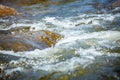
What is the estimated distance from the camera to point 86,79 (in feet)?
18.2

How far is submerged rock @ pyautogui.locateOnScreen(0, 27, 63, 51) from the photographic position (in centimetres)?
762

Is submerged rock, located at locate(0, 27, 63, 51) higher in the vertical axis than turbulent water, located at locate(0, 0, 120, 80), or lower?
higher

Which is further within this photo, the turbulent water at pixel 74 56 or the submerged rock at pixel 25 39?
the submerged rock at pixel 25 39

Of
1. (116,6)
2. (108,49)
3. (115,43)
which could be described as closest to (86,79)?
(108,49)

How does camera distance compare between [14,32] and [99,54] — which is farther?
[14,32]

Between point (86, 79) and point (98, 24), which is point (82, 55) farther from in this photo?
point (98, 24)

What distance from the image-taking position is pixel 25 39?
816 cm

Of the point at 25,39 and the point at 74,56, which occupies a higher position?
the point at 25,39

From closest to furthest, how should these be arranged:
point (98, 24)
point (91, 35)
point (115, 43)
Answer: point (115, 43), point (91, 35), point (98, 24)

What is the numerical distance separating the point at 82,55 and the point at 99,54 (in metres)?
0.44

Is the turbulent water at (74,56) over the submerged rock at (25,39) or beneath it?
beneath

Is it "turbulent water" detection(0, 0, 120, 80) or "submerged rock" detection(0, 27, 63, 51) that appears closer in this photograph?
"turbulent water" detection(0, 0, 120, 80)

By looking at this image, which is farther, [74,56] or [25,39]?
[25,39]

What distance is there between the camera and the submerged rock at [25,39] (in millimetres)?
7621
